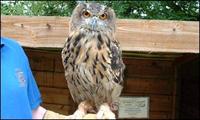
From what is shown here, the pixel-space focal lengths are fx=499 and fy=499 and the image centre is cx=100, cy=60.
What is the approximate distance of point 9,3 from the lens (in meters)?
3.17

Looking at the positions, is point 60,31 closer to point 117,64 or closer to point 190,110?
point 117,64

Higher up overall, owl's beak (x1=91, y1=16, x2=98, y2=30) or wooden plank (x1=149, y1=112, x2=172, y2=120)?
owl's beak (x1=91, y1=16, x2=98, y2=30)

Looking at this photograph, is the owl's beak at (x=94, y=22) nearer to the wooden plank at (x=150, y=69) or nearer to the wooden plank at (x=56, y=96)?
the wooden plank at (x=56, y=96)

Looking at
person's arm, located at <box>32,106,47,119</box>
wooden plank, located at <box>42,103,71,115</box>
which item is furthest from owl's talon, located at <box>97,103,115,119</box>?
wooden plank, located at <box>42,103,71,115</box>

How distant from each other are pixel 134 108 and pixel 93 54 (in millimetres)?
2065

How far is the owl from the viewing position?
214 centimetres

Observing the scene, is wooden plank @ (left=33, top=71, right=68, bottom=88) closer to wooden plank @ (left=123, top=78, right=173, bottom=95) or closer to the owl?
wooden plank @ (left=123, top=78, right=173, bottom=95)

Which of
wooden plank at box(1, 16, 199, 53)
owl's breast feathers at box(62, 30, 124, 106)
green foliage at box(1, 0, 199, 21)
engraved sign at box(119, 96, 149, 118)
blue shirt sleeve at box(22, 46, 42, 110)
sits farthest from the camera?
engraved sign at box(119, 96, 149, 118)

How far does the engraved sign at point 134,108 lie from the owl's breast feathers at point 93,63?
1838mm

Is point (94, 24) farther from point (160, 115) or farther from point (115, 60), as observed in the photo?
point (160, 115)

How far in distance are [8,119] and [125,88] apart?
2384mm

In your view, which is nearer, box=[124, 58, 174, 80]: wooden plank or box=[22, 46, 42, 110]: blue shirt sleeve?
box=[22, 46, 42, 110]: blue shirt sleeve

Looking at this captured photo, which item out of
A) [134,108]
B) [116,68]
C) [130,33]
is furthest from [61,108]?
[116,68]

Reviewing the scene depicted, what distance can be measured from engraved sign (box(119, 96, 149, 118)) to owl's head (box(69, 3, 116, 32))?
1.93 m
